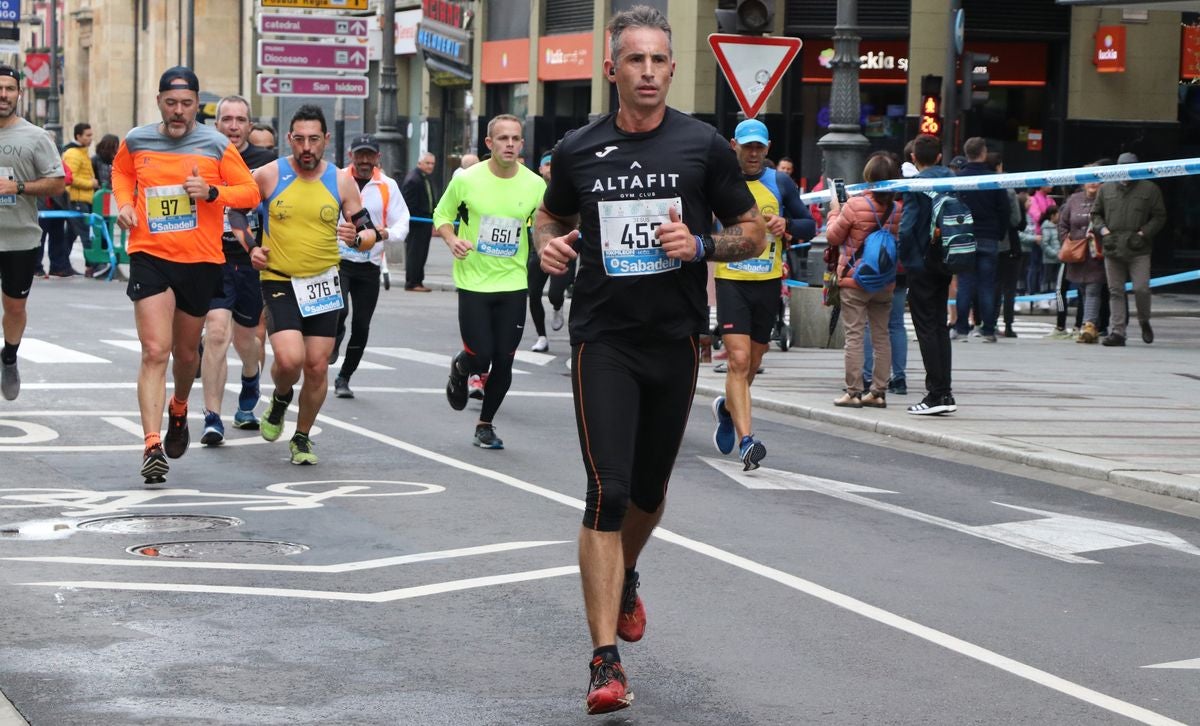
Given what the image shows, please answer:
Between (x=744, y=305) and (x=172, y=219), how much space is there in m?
3.25

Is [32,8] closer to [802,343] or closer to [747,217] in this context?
[802,343]

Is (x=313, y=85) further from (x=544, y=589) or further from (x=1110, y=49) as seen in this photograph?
(x=544, y=589)

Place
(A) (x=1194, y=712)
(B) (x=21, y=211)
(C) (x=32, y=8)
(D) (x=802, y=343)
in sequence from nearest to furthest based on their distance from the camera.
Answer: (A) (x=1194, y=712) < (B) (x=21, y=211) < (D) (x=802, y=343) < (C) (x=32, y=8)

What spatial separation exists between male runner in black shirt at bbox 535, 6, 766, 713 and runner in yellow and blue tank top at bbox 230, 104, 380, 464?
4692 mm

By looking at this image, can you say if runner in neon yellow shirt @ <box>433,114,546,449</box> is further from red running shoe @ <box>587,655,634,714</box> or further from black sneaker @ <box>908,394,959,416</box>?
red running shoe @ <box>587,655,634,714</box>

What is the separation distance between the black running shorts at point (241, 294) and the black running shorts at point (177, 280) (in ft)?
5.71

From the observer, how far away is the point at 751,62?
54.5 ft

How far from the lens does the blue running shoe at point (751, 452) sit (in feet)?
35.1

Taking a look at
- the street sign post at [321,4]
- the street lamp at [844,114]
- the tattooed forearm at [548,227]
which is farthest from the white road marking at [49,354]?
the street sign post at [321,4]

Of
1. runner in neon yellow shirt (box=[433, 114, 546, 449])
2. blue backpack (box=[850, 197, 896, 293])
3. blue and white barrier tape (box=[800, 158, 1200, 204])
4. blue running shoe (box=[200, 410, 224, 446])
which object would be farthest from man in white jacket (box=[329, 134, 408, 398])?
blue backpack (box=[850, 197, 896, 293])

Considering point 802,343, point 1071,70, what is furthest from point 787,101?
point 802,343

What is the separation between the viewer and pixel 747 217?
6.22m

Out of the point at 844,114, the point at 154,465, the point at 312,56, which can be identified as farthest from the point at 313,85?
the point at 154,465

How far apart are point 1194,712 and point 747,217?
1.98 meters
